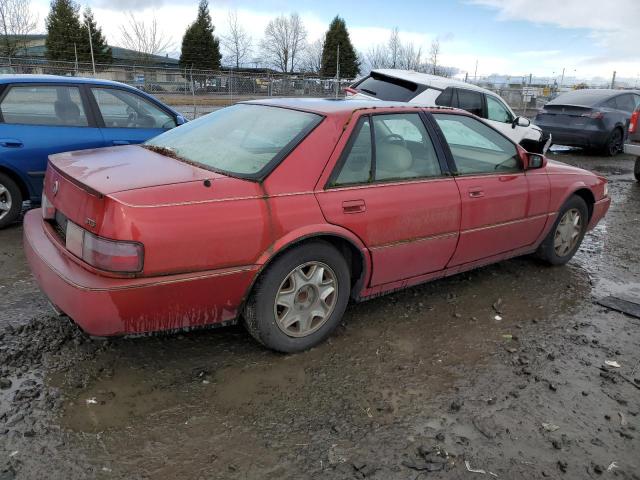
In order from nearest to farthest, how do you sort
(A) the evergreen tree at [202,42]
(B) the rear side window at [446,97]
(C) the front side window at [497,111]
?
(B) the rear side window at [446,97]
(C) the front side window at [497,111]
(A) the evergreen tree at [202,42]

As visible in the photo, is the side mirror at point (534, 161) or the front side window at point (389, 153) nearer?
the front side window at point (389, 153)

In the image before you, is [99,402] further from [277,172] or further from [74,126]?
[74,126]

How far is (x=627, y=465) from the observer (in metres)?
2.44

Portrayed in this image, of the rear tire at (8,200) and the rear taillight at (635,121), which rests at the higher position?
the rear taillight at (635,121)

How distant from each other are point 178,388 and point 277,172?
1297 millimetres

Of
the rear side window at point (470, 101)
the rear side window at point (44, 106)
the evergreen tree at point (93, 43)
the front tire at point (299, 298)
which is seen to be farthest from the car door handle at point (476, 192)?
the evergreen tree at point (93, 43)

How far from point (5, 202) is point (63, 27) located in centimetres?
4034

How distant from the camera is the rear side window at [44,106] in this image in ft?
17.2

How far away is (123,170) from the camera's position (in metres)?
2.93

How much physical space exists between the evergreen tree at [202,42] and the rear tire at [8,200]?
43341 mm

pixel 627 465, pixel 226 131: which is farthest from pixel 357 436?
pixel 226 131

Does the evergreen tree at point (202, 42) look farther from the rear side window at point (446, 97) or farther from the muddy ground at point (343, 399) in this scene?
the muddy ground at point (343, 399)

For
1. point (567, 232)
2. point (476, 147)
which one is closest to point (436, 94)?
point (567, 232)

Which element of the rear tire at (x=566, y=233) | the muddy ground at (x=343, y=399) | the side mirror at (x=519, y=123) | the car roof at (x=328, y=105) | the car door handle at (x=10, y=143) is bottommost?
the muddy ground at (x=343, y=399)
